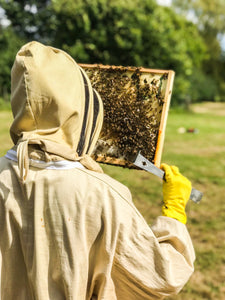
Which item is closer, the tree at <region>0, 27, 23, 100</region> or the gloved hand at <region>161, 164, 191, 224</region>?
the gloved hand at <region>161, 164, 191, 224</region>

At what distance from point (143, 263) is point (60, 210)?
1.66 feet

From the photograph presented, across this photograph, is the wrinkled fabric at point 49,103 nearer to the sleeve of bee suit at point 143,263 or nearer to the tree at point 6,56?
the sleeve of bee suit at point 143,263

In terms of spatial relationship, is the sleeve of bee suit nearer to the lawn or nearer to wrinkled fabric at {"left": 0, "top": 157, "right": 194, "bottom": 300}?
wrinkled fabric at {"left": 0, "top": 157, "right": 194, "bottom": 300}

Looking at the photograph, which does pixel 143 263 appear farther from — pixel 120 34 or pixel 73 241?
pixel 120 34

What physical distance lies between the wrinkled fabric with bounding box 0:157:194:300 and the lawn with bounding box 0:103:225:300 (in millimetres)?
2620

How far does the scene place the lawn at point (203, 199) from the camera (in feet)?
13.4

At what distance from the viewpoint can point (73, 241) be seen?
4.92 feet

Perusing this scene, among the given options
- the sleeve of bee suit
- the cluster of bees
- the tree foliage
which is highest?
the tree foliage

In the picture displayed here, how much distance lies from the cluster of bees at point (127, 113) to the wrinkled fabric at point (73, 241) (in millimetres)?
906

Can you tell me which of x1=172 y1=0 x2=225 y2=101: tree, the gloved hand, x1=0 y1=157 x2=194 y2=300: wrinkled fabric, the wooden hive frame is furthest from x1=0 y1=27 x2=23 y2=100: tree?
x1=0 y1=157 x2=194 y2=300: wrinkled fabric

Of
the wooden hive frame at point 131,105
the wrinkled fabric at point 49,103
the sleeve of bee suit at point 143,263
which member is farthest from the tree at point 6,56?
the sleeve of bee suit at point 143,263

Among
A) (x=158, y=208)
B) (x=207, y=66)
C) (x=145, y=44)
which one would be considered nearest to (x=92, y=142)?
(x=158, y=208)

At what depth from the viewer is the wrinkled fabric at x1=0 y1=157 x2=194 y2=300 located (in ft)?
4.90

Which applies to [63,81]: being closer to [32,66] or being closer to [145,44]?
A: [32,66]
